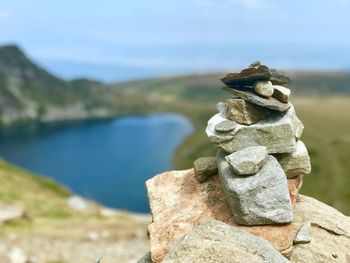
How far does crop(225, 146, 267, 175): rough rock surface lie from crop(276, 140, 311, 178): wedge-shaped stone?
1.72 metres

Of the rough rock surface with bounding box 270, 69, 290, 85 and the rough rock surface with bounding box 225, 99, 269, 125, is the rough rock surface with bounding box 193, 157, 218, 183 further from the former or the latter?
the rough rock surface with bounding box 270, 69, 290, 85

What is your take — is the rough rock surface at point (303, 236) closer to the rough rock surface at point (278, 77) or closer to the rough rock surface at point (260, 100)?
the rough rock surface at point (260, 100)

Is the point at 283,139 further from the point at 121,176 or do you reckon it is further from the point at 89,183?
the point at 121,176

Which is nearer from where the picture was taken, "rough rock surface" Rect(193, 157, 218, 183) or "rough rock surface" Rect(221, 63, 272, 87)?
"rough rock surface" Rect(221, 63, 272, 87)

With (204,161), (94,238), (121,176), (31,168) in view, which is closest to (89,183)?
(121,176)

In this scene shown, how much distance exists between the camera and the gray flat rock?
17250 millimetres

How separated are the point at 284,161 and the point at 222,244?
4.98 m

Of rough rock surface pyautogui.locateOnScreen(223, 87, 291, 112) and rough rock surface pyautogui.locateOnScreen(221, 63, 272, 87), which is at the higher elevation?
rough rock surface pyautogui.locateOnScreen(221, 63, 272, 87)

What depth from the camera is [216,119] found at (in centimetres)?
1842

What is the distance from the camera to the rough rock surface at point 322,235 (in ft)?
55.2

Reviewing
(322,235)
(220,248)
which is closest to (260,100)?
(322,235)

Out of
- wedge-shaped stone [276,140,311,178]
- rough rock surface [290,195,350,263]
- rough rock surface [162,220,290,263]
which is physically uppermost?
wedge-shaped stone [276,140,311,178]

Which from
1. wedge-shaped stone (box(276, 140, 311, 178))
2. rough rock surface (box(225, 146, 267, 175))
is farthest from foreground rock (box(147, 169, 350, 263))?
rough rock surface (box(225, 146, 267, 175))

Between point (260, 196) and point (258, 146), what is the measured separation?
1.76 m
